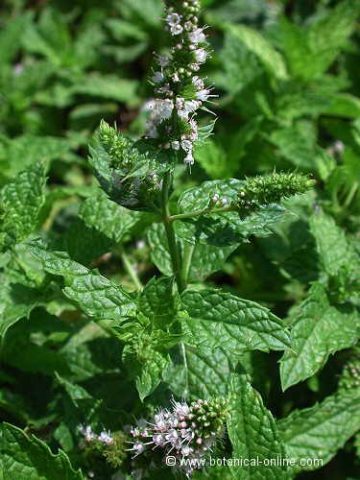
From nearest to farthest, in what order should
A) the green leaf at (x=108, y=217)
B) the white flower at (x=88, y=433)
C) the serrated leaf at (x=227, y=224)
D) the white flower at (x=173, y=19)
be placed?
the white flower at (x=173, y=19) → the serrated leaf at (x=227, y=224) → the white flower at (x=88, y=433) → the green leaf at (x=108, y=217)

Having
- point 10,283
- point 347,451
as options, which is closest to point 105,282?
point 10,283

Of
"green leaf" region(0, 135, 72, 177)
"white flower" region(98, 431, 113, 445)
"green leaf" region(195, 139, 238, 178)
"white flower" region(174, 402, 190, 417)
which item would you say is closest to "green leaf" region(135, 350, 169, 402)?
"white flower" region(174, 402, 190, 417)

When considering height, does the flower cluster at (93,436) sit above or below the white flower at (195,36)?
below

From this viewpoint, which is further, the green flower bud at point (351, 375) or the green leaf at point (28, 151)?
the green leaf at point (28, 151)

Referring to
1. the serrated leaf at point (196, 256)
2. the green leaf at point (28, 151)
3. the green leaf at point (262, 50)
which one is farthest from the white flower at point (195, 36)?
the green leaf at point (262, 50)

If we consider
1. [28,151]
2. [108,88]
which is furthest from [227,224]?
[108,88]

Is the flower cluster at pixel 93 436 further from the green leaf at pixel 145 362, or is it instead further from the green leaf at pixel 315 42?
the green leaf at pixel 315 42

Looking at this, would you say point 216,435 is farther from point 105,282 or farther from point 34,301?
point 34,301

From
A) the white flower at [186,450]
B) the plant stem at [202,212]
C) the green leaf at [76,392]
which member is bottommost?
the white flower at [186,450]
